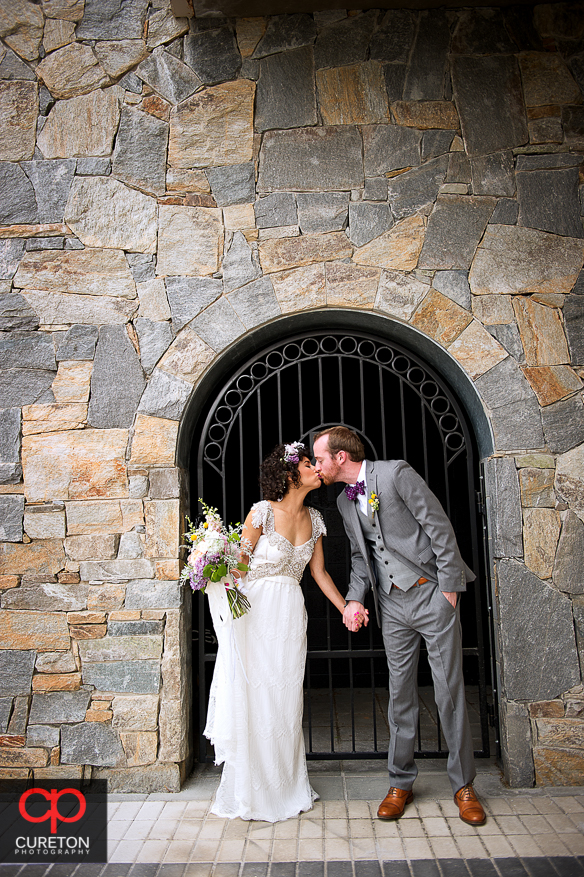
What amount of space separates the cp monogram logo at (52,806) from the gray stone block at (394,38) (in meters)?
4.49

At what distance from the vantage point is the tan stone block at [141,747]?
3.27 m

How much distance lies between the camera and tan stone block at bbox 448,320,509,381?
135 inches

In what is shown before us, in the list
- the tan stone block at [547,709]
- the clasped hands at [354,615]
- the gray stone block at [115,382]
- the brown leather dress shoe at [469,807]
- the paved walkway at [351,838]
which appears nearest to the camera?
the paved walkway at [351,838]

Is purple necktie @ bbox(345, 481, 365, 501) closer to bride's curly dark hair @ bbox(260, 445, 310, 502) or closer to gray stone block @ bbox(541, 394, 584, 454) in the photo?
bride's curly dark hair @ bbox(260, 445, 310, 502)

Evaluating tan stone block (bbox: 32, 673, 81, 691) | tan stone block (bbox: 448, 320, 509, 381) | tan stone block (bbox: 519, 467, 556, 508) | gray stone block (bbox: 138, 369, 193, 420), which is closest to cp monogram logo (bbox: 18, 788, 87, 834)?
tan stone block (bbox: 32, 673, 81, 691)

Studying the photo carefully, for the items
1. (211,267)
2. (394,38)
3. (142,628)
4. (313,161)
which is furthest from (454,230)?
(142,628)

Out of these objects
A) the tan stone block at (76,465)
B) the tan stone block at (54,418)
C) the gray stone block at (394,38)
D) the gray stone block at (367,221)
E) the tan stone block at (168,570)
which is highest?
the gray stone block at (394,38)

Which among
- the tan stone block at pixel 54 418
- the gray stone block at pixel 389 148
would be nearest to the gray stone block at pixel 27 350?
the tan stone block at pixel 54 418

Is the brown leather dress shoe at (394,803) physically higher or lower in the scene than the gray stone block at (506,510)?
lower

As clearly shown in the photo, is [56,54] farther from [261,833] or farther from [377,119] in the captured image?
[261,833]

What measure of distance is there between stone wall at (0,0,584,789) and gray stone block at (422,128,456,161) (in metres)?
0.01

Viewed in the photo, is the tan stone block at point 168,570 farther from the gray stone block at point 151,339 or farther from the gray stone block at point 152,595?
the gray stone block at point 151,339

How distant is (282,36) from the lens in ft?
11.7

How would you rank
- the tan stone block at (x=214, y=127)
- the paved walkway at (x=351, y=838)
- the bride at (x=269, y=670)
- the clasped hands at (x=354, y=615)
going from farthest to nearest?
the tan stone block at (x=214, y=127) < the clasped hands at (x=354, y=615) < the bride at (x=269, y=670) < the paved walkway at (x=351, y=838)
